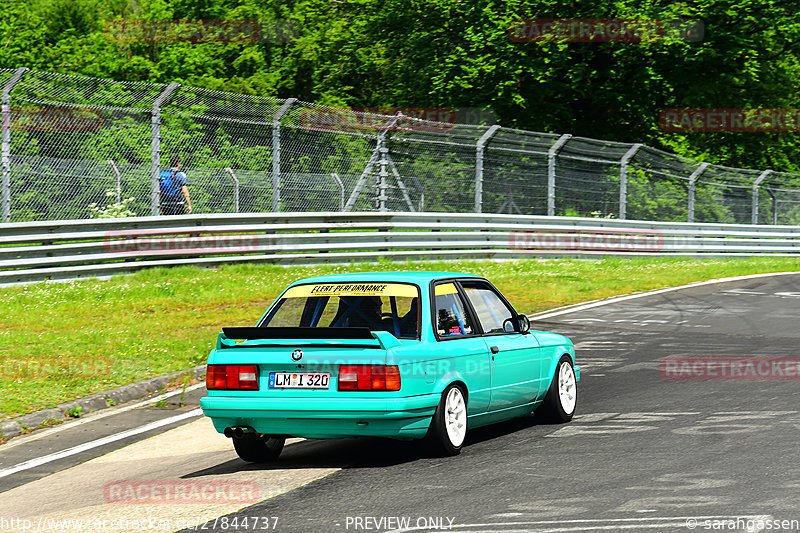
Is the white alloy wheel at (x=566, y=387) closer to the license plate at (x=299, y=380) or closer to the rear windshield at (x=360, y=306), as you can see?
the rear windshield at (x=360, y=306)

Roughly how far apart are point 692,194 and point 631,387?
799 inches

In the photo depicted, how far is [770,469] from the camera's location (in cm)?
653

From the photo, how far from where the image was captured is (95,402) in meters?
9.38

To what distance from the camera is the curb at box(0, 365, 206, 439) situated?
852 cm

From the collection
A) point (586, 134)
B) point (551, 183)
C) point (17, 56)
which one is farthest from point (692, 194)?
point (17, 56)

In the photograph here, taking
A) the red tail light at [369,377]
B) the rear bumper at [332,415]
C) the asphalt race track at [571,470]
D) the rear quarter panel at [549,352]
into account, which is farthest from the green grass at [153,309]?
the rear quarter panel at [549,352]

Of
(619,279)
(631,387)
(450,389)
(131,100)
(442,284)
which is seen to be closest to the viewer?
(450,389)

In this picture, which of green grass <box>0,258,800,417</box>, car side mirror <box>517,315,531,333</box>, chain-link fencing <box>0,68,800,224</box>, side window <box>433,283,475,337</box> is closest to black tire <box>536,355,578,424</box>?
car side mirror <box>517,315,531,333</box>

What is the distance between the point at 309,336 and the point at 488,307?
6.40ft

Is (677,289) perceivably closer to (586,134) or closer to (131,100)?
(131,100)

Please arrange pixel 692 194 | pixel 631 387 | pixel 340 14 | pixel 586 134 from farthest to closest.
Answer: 1. pixel 340 14
2. pixel 586 134
3. pixel 692 194
4. pixel 631 387

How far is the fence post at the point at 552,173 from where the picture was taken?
83.0ft

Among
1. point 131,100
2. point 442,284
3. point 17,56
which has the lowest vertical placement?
point 442,284

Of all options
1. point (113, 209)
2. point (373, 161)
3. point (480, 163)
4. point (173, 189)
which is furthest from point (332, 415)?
point (480, 163)
